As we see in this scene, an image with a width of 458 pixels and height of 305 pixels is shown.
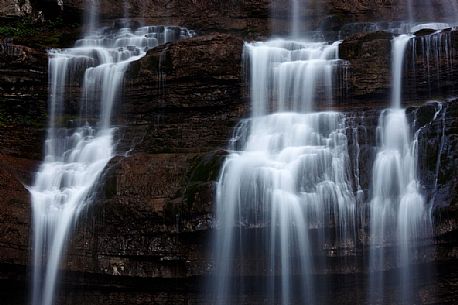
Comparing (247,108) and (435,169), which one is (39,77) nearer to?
(247,108)

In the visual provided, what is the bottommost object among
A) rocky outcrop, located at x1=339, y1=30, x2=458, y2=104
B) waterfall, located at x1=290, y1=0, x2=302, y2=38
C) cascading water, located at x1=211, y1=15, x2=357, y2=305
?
cascading water, located at x1=211, y1=15, x2=357, y2=305

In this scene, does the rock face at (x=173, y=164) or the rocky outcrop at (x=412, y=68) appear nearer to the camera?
the rock face at (x=173, y=164)

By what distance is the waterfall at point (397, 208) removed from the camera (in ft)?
43.2

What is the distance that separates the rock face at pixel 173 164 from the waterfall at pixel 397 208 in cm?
26

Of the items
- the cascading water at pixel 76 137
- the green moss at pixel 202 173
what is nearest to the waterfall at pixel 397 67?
the green moss at pixel 202 173

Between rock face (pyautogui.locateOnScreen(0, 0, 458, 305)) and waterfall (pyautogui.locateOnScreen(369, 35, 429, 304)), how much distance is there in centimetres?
26

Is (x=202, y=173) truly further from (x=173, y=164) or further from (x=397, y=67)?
(x=397, y=67)

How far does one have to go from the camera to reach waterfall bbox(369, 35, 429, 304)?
43.2ft

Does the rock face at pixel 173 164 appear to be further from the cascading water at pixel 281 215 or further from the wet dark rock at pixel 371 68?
the cascading water at pixel 281 215

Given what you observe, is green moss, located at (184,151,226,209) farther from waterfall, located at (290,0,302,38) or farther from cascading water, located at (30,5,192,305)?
waterfall, located at (290,0,302,38)

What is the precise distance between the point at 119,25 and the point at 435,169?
15.5m

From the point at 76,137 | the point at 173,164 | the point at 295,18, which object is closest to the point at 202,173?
the point at 173,164

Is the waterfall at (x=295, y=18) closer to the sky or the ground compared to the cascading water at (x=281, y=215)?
closer to the sky

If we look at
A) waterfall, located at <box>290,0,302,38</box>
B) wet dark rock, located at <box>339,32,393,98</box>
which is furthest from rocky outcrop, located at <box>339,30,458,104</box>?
waterfall, located at <box>290,0,302,38</box>
